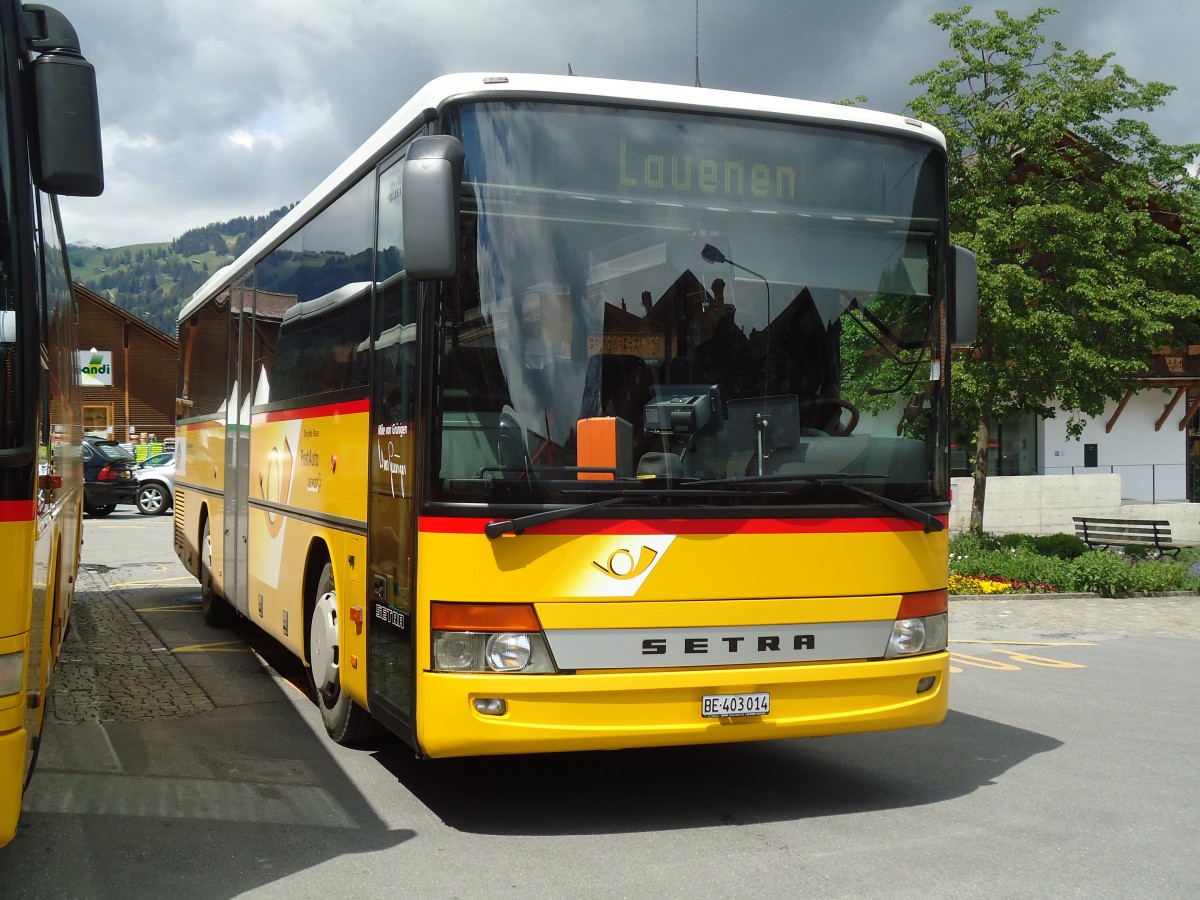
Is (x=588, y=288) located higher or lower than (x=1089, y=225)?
lower

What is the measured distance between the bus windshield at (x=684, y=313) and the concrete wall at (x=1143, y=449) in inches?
1306

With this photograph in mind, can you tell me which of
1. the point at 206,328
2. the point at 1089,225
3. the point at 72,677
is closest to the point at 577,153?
the point at 72,677

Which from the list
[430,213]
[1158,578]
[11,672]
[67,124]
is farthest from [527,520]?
[1158,578]

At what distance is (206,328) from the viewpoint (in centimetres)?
1257

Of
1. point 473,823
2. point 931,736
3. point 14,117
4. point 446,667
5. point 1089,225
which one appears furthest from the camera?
point 1089,225

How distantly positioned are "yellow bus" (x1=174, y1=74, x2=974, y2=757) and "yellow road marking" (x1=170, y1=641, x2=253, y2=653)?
4.76 m

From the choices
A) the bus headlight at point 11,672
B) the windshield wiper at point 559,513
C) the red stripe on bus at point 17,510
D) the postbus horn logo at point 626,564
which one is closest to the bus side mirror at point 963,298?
the windshield wiper at point 559,513

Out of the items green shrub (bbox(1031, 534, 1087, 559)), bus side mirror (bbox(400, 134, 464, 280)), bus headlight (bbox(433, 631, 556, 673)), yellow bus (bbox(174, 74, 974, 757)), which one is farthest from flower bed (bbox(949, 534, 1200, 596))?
bus side mirror (bbox(400, 134, 464, 280))

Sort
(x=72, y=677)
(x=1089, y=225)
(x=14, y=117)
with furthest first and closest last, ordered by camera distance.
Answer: (x=1089, y=225) → (x=72, y=677) → (x=14, y=117)

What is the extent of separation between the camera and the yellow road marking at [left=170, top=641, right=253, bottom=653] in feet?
36.0

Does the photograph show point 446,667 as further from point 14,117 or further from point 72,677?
point 72,677

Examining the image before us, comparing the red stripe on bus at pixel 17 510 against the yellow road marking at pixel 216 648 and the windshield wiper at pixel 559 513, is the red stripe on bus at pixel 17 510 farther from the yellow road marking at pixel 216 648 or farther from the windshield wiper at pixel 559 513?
the yellow road marking at pixel 216 648

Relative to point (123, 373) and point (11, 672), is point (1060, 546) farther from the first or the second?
point (123, 373)

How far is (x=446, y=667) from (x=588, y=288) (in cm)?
167
